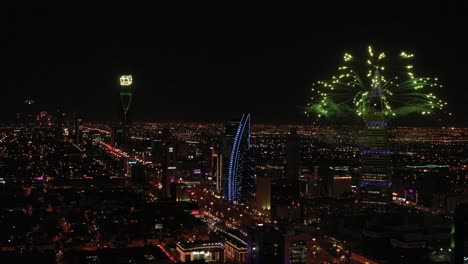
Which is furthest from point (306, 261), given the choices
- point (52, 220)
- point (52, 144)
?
point (52, 144)

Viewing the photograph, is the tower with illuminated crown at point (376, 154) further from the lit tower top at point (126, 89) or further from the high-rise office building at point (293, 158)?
the lit tower top at point (126, 89)

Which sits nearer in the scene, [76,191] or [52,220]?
[52,220]

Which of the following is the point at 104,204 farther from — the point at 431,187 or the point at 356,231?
the point at 431,187

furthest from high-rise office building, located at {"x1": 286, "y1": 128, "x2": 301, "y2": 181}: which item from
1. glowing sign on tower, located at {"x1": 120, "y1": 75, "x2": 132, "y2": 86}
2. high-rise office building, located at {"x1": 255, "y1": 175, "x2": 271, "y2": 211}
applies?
glowing sign on tower, located at {"x1": 120, "y1": 75, "x2": 132, "y2": 86}

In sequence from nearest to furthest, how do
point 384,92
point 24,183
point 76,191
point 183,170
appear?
point 384,92
point 76,191
point 24,183
point 183,170

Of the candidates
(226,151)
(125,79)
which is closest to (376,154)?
(226,151)

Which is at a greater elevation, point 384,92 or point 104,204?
point 384,92

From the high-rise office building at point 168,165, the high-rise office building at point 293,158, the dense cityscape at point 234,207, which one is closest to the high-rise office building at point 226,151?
the dense cityscape at point 234,207
